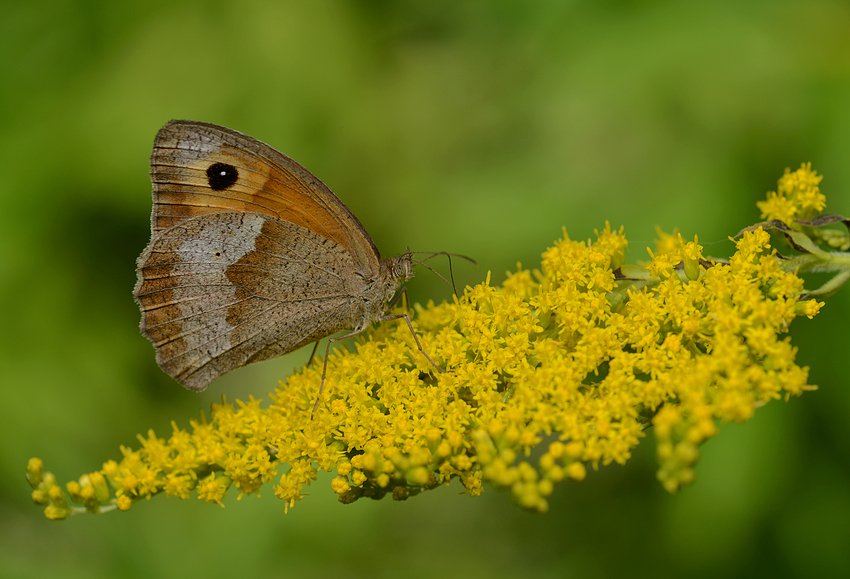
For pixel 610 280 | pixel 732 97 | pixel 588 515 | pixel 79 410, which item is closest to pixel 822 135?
pixel 732 97

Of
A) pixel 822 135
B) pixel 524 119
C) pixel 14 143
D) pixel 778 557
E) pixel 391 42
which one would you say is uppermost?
pixel 391 42

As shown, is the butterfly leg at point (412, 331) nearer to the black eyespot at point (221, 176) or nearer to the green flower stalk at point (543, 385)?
the green flower stalk at point (543, 385)

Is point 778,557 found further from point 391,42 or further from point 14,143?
point 14,143

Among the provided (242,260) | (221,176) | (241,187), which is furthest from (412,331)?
(221,176)

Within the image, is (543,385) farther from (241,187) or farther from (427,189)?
(427,189)

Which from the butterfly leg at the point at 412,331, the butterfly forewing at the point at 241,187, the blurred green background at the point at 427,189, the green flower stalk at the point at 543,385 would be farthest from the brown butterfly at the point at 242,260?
the blurred green background at the point at 427,189

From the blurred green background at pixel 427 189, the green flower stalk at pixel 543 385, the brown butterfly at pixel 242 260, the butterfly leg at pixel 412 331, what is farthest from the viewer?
the blurred green background at pixel 427 189

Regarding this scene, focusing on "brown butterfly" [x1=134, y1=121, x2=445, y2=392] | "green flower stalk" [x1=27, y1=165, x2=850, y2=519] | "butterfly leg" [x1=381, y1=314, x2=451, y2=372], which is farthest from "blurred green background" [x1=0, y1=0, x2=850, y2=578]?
"butterfly leg" [x1=381, y1=314, x2=451, y2=372]
